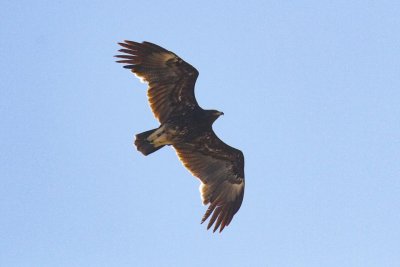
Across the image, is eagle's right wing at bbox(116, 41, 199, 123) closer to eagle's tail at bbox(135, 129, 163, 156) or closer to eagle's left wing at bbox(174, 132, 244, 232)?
eagle's tail at bbox(135, 129, 163, 156)

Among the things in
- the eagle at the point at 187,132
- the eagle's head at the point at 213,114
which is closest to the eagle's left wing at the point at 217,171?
the eagle at the point at 187,132

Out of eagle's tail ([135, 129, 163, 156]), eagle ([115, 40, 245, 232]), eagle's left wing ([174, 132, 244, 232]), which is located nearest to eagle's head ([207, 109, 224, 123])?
eagle ([115, 40, 245, 232])

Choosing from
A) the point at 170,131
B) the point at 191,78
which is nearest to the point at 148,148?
the point at 170,131

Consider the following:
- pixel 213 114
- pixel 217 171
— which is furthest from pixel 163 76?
pixel 217 171

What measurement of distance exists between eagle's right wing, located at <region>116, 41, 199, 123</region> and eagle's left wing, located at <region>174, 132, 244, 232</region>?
1014 mm

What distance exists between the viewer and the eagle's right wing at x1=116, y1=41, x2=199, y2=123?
1672 cm

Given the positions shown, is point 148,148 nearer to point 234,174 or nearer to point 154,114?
point 154,114

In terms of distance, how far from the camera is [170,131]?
56.2 feet

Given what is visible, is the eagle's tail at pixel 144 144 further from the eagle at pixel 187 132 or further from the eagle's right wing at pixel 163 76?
the eagle's right wing at pixel 163 76

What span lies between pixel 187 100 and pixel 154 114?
78 centimetres

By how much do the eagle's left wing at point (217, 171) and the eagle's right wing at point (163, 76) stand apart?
1.01m

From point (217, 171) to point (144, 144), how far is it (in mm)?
2244

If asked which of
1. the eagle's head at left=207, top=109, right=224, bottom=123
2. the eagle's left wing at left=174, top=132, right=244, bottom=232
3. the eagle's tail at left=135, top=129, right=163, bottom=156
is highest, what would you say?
the eagle's head at left=207, top=109, right=224, bottom=123

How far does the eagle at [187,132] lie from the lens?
661 inches
